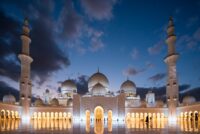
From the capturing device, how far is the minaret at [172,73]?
1054 inches

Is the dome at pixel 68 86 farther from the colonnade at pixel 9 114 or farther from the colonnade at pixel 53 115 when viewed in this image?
the colonnade at pixel 9 114

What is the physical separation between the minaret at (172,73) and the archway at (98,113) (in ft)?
22.9

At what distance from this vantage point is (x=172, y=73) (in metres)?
27.1

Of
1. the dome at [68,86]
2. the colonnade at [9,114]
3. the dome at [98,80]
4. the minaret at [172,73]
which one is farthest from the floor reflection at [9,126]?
the dome at [68,86]

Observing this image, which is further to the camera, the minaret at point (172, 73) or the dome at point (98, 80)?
the dome at point (98, 80)

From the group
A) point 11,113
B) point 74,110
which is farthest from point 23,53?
point 74,110

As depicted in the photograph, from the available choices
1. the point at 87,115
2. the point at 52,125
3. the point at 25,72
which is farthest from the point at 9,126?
the point at 87,115

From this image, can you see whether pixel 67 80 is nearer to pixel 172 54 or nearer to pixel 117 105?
pixel 117 105

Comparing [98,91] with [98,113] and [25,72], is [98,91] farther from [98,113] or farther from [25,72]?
[25,72]

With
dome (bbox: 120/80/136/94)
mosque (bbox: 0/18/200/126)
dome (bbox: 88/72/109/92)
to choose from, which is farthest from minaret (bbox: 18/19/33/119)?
dome (bbox: 120/80/136/94)

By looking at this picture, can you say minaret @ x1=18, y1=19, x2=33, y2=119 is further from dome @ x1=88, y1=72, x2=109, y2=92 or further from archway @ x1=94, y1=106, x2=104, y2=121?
dome @ x1=88, y1=72, x2=109, y2=92

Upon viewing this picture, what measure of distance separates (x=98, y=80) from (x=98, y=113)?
5.33 meters

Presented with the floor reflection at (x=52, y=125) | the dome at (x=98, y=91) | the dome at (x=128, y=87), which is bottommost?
the floor reflection at (x=52, y=125)

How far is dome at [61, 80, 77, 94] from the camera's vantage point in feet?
120
